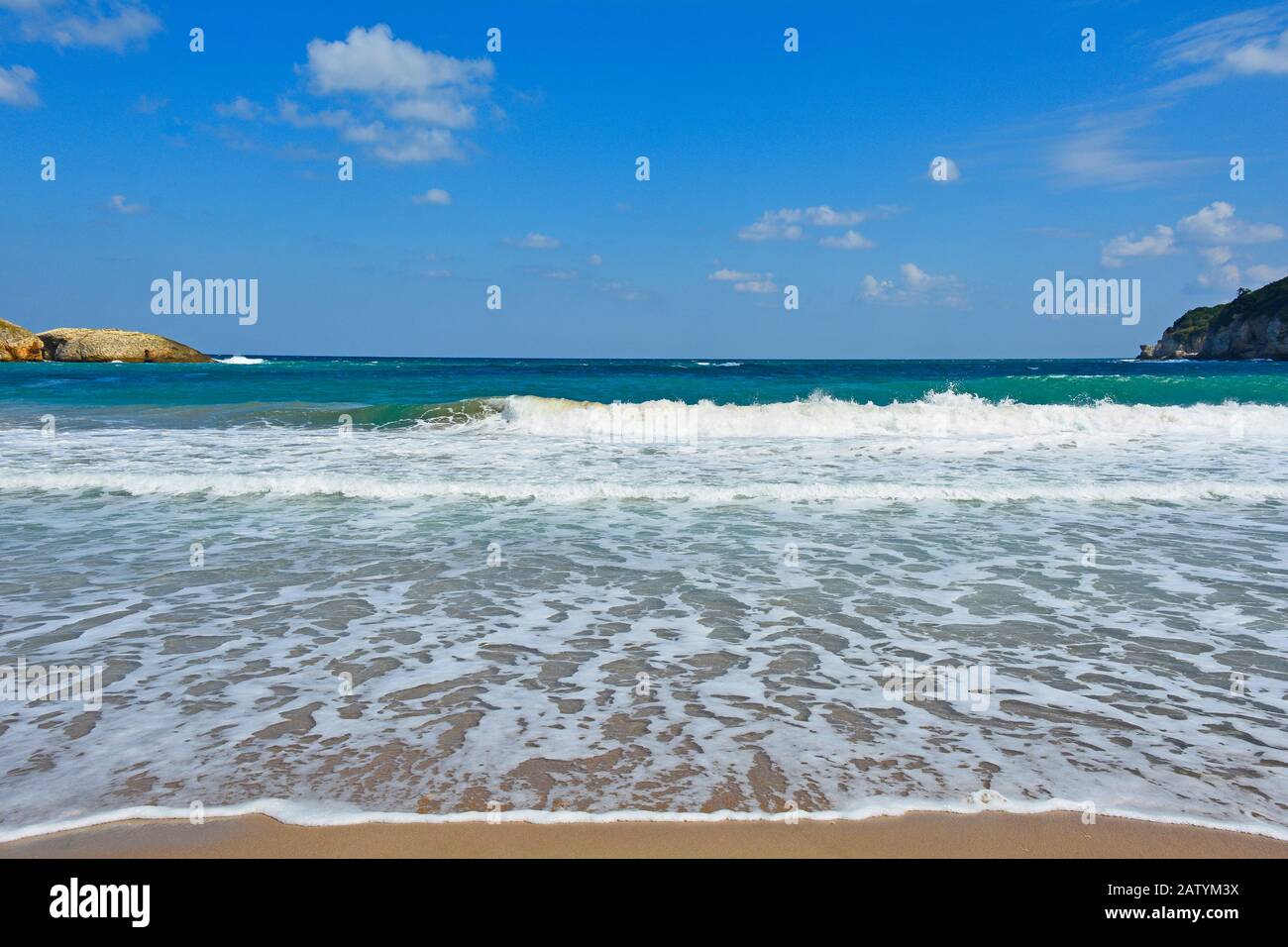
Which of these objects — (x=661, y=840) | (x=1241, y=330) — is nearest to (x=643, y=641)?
(x=661, y=840)

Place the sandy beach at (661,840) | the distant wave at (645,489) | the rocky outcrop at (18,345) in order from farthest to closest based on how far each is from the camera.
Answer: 1. the rocky outcrop at (18,345)
2. the distant wave at (645,489)
3. the sandy beach at (661,840)

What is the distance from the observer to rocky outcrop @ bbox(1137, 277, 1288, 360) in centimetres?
10481

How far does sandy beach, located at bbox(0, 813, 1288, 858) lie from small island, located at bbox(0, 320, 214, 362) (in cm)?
8553

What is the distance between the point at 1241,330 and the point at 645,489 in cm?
13011

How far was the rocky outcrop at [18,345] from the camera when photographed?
7244 cm

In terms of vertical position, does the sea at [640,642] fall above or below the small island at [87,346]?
below

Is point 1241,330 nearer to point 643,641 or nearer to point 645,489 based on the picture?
point 645,489

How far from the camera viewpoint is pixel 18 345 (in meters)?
72.9

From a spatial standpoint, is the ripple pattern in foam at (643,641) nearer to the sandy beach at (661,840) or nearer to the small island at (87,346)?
the sandy beach at (661,840)

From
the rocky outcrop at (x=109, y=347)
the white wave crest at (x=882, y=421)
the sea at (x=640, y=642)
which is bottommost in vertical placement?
the sea at (x=640, y=642)

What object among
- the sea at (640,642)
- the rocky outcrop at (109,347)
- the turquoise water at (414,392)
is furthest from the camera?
the rocky outcrop at (109,347)

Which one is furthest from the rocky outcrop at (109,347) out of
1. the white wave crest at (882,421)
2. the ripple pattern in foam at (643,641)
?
the ripple pattern in foam at (643,641)

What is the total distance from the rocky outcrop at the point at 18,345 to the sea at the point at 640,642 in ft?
249

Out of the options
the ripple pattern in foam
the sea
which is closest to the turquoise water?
the sea
